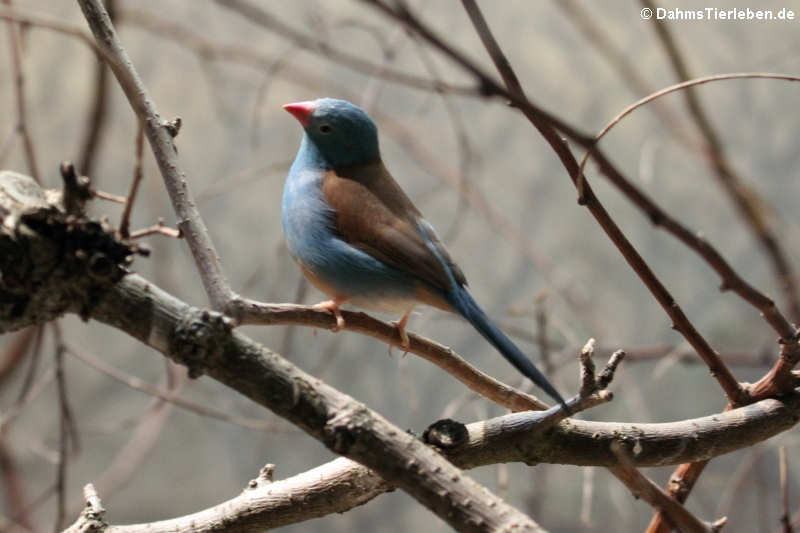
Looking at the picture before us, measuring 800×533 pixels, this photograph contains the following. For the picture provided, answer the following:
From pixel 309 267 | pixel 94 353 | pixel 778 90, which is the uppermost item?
pixel 778 90

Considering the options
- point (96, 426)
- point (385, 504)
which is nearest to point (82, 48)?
point (96, 426)

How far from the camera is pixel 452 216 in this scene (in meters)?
3.39

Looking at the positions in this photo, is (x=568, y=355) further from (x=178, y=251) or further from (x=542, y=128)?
(x=178, y=251)

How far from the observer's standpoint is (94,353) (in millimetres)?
3465

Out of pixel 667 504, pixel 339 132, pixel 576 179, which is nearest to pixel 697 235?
pixel 576 179

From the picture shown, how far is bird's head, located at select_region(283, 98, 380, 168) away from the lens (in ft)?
3.95

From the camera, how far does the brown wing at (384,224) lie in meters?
1.05

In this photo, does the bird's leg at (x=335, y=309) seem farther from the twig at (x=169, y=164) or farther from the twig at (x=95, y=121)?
the twig at (x=95, y=121)

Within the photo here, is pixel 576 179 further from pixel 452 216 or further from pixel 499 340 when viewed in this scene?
A: pixel 452 216

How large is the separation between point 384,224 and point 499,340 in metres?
0.25

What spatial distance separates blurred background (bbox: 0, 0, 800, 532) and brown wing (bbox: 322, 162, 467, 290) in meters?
2.13

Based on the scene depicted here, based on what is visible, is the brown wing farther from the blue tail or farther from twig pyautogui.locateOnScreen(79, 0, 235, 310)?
twig pyautogui.locateOnScreen(79, 0, 235, 310)

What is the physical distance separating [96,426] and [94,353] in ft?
1.05

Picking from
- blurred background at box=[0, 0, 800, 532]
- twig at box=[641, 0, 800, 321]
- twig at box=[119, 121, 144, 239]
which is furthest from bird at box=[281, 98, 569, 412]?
blurred background at box=[0, 0, 800, 532]
